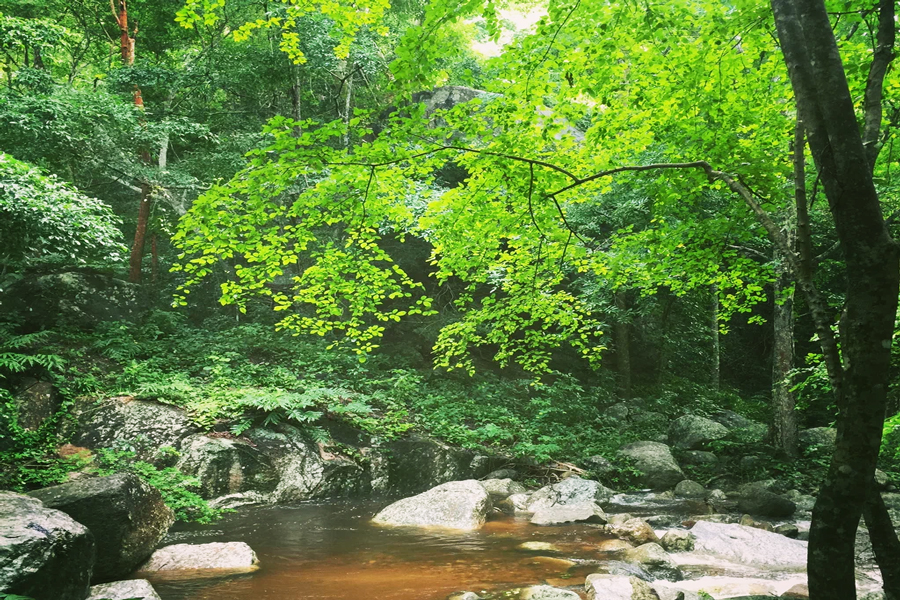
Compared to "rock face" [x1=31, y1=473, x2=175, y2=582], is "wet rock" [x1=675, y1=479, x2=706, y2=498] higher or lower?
lower

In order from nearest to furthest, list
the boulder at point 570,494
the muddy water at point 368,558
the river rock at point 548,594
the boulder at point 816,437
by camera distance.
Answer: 1. the river rock at point 548,594
2. the muddy water at point 368,558
3. the boulder at point 570,494
4. the boulder at point 816,437

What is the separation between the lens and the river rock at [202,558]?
588cm

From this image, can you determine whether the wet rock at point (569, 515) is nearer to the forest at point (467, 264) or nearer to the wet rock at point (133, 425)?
the forest at point (467, 264)

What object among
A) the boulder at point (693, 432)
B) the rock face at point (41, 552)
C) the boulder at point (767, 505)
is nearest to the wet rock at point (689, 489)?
the boulder at point (767, 505)

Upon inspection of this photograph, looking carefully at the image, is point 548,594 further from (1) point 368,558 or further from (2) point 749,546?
(2) point 749,546

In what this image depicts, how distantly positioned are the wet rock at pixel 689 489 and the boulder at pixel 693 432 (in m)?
2.63

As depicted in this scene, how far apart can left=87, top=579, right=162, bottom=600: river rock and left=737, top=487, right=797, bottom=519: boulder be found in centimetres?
867

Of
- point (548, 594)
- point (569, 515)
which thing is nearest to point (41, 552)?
point (548, 594)

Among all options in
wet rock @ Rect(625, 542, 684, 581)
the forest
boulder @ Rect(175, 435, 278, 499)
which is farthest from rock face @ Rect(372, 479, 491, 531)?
wet rock @ Rect(625, 542, 684, 581)

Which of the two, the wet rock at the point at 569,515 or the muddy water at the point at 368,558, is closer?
the muddy water at the point at 368,558

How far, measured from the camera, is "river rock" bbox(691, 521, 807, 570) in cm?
641

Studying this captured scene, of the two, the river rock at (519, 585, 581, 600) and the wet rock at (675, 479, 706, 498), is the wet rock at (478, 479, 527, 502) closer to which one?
the wet rock at (675, 479, 706, 498)

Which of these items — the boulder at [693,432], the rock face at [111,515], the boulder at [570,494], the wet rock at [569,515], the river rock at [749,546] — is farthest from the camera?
the boulder at [693,432]

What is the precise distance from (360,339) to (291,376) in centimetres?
691
